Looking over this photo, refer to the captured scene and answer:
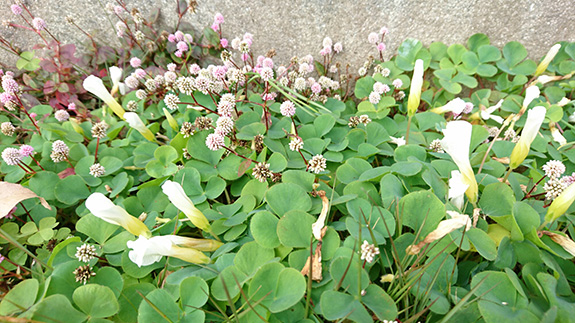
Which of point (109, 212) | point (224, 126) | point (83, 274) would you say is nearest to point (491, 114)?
point (224, 126)

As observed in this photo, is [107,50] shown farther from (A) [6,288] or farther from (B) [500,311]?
(B) [500,311]

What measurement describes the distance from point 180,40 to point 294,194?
1.19m

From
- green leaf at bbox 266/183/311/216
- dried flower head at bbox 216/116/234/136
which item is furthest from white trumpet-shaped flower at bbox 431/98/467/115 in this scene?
dried flower head at bbox 216/116/234/136

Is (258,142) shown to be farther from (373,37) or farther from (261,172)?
(373,37)

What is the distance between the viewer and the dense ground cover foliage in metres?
0.71

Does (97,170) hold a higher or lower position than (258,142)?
lower

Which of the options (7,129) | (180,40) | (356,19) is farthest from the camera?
(180,40)

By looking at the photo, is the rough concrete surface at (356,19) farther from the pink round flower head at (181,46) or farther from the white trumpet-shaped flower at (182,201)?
the white trumpet-shaped flower at (182,201)

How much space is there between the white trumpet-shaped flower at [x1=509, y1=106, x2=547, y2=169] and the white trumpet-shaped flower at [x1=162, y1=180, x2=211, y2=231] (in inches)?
33.3

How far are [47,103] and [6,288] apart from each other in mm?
1131

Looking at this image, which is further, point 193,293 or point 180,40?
point 180,40

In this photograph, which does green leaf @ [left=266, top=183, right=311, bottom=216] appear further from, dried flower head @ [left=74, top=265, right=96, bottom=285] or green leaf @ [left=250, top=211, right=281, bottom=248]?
dried flower head @ [left=74, top=265, right=96, bottom=285]

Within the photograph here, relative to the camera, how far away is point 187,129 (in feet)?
3.52

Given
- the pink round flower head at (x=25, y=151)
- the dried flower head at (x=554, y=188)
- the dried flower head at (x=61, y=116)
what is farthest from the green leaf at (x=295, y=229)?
the dried flower head at (x=61, y=116)
